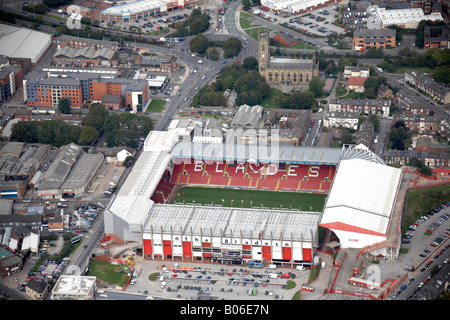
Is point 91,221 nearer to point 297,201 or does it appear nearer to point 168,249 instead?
point 168,249

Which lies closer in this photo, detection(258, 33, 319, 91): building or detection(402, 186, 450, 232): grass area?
detection(402, 186, 450, 232): grass area

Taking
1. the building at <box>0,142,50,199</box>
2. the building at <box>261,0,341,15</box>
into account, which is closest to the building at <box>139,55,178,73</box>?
the building at <box>261,0,341,15</box>

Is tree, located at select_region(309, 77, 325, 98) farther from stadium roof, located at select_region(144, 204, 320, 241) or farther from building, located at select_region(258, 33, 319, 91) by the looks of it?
stadium roof, located at select_region(144, 204, 320, 241)

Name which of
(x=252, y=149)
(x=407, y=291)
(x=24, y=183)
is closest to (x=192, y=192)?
(x=252, y=149)

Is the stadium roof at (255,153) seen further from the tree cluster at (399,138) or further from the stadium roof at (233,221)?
the stadium roof at (233,221)

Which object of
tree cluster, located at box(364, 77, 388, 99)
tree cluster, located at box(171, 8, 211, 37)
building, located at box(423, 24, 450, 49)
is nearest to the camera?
tree cluster, located at box(364, 77, 388, 99)

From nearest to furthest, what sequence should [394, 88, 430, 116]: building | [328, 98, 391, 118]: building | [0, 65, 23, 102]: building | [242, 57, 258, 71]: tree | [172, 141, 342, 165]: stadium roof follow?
[172, 141, 342, 165]: stadium roof
[394, 88, 430, 116]: building
[328, 98, 391, 118]: building
[0, 65, 23, 102]: building
[242, 57, 258, 71]: tree
